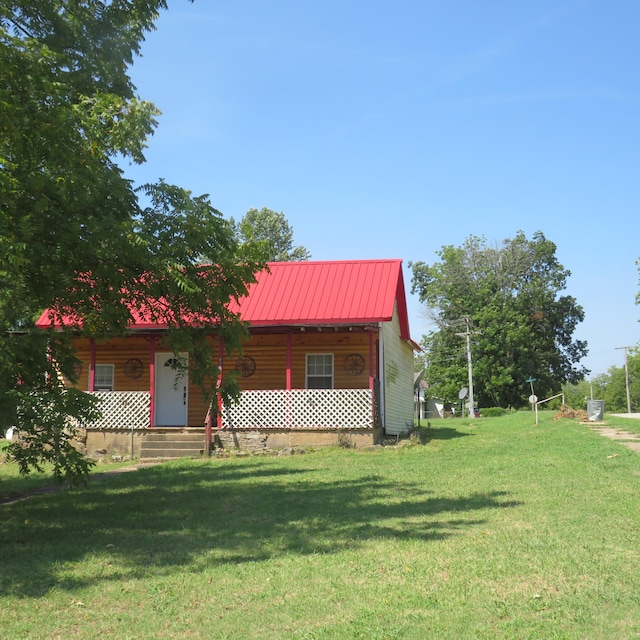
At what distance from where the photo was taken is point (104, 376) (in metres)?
22.2

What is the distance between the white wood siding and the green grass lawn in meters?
8.92

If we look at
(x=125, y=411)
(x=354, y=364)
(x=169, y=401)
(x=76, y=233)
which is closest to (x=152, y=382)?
(x=125, y=411)

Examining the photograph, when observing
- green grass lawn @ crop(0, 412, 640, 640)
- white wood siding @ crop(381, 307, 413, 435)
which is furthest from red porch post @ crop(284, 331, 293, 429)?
green grass lawn @ crop(0, 412, 640, 640)

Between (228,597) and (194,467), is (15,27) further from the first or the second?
(194,467)

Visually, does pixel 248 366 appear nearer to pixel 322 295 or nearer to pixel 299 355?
pixel 299 355

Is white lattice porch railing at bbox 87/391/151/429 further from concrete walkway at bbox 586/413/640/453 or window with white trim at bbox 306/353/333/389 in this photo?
concrete walkway at bbox 586/413/640/453

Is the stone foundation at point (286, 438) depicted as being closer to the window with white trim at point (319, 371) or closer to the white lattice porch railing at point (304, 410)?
the white lattice porch railing at point (304, 410)

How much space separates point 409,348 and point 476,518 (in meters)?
20.3

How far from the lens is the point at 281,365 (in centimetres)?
2105

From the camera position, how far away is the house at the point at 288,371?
62.5 ft

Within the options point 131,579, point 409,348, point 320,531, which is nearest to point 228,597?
point 131,579

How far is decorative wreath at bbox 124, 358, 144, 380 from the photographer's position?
21797mm

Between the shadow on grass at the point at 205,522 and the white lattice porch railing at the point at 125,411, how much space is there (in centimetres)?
600

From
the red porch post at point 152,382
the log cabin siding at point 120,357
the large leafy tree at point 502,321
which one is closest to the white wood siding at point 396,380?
the red porch post at point 152,382
